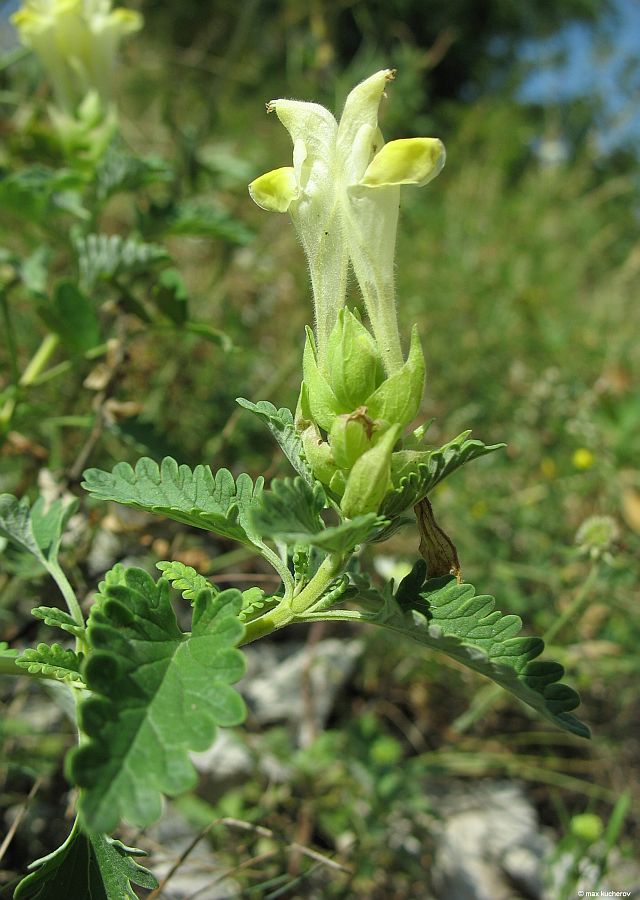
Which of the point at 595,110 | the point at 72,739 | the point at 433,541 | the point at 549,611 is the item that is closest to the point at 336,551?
the point at 433,541

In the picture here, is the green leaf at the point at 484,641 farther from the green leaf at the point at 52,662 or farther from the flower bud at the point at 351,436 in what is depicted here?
the green leaf at the point at 52,662

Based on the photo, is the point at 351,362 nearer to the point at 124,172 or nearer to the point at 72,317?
the point at 72,317

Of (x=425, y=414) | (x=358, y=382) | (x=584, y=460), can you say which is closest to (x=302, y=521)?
(x=358, y=382)

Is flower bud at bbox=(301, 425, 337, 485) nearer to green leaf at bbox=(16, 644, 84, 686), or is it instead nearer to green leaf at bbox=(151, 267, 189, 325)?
green leaf at bbox=(16, 644, 84, 686)

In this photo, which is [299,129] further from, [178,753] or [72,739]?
[72,739]

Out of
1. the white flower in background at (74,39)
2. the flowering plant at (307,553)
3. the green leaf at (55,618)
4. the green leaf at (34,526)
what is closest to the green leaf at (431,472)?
the flowering plant at (307,553)

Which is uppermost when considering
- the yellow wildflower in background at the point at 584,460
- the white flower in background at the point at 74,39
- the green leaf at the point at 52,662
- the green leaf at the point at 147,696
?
the white flower in background at the point at 74,39

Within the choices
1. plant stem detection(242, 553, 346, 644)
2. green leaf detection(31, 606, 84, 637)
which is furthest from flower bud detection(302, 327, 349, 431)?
green leaf detection(31, 606, 84, 637)
